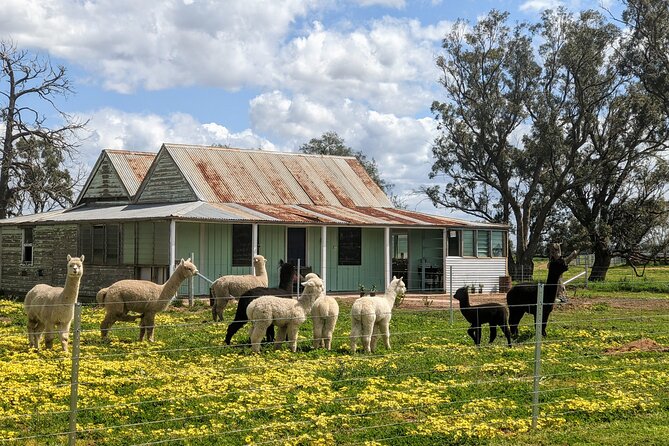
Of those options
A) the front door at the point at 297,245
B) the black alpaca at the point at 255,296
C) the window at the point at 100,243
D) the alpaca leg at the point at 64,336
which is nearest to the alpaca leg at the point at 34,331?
the alpaca leg at the point at 64,336

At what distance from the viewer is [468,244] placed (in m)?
33.0

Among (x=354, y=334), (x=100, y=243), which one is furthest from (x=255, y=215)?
(x=354, y=334)

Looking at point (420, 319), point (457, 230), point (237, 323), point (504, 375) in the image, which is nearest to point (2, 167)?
Result: point (457, 230)

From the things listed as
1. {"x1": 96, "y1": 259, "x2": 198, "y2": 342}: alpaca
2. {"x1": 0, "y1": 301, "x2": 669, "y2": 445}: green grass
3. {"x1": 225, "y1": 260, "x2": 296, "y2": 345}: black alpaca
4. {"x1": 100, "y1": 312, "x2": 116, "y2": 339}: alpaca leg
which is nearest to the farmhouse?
{"x1": 225, "y1": 260, "x2": 296, "y2": 345}: black alpaca

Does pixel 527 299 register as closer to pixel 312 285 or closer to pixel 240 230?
pixel 312 285

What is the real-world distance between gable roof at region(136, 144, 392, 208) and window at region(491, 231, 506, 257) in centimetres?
473

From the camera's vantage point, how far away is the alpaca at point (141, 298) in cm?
1505

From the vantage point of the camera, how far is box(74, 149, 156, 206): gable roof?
34.8m

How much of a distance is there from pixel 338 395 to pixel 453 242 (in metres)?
23.5

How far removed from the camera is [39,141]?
144ft

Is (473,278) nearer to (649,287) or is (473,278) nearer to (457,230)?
(457,230)

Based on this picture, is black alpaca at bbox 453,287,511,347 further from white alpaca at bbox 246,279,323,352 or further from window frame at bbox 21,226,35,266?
window frame at bbox 21,226,35,266

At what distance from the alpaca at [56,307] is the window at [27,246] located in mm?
19384

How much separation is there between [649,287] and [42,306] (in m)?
27.4
